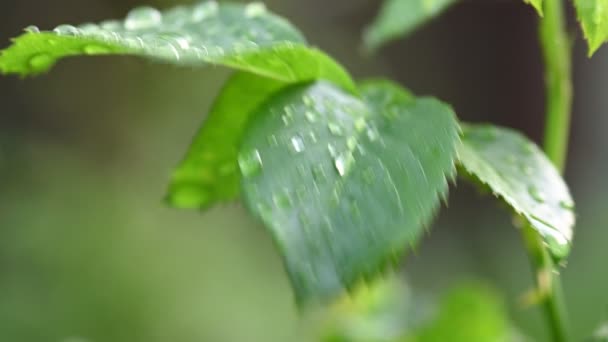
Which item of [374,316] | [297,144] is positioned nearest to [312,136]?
[297,144]

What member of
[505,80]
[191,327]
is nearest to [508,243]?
[505,80]

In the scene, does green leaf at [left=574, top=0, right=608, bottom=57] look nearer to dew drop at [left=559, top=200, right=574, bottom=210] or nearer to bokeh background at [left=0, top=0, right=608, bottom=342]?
dew drop at [left=559, top=200, right=574, bottom=210]

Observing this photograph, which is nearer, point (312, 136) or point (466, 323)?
point (312, 136)

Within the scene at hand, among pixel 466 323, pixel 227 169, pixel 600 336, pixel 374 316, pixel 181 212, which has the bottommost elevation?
pixel 181 212

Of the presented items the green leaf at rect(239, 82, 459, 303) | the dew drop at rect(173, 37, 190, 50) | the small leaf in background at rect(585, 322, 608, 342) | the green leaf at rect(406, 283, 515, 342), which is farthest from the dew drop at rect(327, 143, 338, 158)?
the green leaf at rect(406, 283, 515, 342)

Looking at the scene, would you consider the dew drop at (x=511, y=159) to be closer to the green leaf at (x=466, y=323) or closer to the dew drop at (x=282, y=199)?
the dew drop at (x=282, y=199)

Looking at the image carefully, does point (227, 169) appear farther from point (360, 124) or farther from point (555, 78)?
point (555, 78)

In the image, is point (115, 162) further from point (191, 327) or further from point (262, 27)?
point (262, 27)
